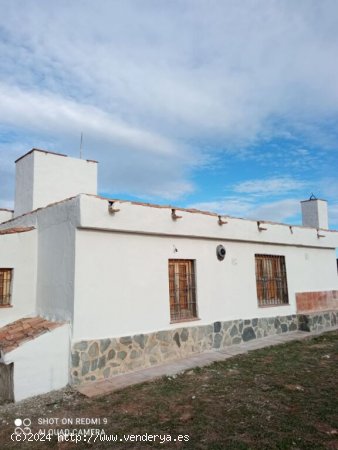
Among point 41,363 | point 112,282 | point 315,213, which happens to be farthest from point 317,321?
point 41,363

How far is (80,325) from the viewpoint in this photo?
274 inches

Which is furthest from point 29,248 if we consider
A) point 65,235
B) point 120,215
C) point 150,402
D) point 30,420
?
point 150,402

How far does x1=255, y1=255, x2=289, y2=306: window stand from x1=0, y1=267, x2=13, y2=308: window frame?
6.80m

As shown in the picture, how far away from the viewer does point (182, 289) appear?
8977 mm

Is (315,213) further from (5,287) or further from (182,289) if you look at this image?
(5,287)

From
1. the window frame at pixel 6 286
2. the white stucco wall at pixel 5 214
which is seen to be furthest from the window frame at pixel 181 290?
the white stucco wall at pixel 5 214

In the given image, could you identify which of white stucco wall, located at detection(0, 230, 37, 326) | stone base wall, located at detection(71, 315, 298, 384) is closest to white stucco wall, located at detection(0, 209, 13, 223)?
white stucco wall, located at detection(0, 230, 37, 326)

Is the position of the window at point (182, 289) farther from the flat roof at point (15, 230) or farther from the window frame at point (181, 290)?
the flat roof at point (15, 230)

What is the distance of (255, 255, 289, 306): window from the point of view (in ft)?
36.3

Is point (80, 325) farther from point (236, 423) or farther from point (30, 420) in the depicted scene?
point (236, 423)

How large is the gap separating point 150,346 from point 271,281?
510 cm

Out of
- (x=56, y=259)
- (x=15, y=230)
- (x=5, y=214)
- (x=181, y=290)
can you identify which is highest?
(x=5, y=214)

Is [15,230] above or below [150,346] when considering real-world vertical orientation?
above

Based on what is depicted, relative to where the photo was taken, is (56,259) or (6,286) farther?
(6,286)
